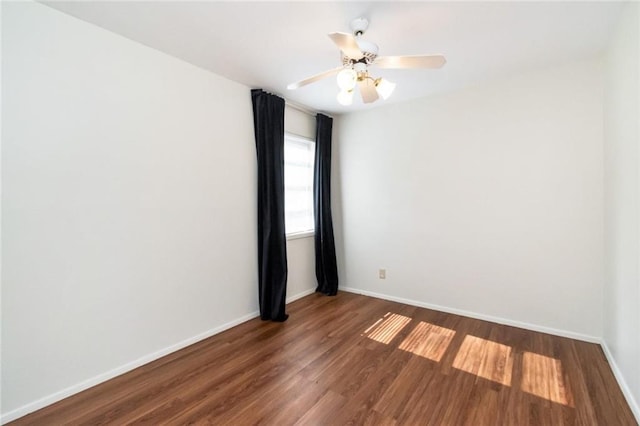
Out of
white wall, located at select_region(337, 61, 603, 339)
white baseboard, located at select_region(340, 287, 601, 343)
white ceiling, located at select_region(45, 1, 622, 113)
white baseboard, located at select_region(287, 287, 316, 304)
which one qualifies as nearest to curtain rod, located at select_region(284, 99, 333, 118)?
white wall, located at select_region(337, 61, 603, 339)

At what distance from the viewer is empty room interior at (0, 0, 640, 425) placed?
172cm

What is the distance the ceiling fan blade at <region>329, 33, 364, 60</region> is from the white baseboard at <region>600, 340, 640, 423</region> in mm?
2560

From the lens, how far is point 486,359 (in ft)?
7.30

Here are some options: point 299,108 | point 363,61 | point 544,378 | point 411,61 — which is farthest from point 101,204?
point 544,378

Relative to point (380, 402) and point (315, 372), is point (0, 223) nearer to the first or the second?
point (315, 372)

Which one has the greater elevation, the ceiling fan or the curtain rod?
the curtain rod

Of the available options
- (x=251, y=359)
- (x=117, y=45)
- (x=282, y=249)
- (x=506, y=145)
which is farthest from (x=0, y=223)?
(x=506, y=145)

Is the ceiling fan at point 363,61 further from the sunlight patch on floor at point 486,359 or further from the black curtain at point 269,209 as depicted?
the sunlight patch on floor at point 486,359

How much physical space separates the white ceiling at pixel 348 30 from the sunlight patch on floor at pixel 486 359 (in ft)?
8.08

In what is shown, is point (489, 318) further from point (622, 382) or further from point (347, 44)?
point (347, 44)

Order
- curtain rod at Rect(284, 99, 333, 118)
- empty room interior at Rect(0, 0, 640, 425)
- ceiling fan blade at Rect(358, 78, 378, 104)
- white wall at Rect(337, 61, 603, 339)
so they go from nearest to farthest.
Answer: empty room interior at Rect(0, 0, 640, 425), ceiling fan blade at Rect(358, 78, 378, 104), white wall at Rect(337, 61, 603, 339), curtain rod at Rect(284, 99, 333, 118)

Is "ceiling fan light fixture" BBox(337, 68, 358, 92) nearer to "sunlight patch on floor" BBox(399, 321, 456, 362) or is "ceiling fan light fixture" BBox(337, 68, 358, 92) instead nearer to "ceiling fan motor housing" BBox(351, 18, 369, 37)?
"ceiling fan motor housing" BBox(351, 18, 369, 37)

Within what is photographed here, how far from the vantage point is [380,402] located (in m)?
1.77

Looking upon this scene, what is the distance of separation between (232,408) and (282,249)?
64.1 inches
